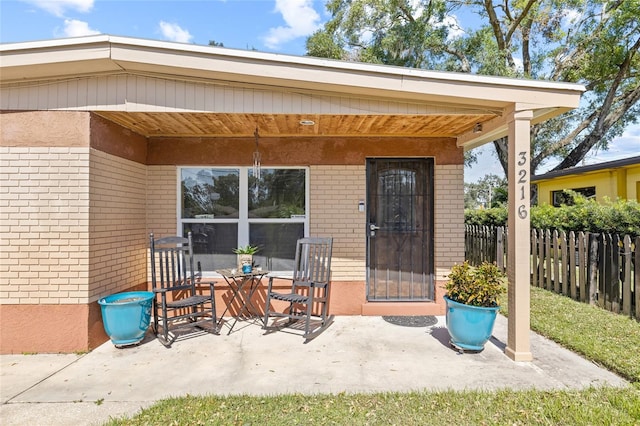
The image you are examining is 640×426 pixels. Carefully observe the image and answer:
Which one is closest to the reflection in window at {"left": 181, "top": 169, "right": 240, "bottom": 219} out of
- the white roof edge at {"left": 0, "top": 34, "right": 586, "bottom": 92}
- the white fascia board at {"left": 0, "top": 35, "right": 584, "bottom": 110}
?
the white fascia board at {"left": 0, "top": 35, "right": 584, "bottom": 110}

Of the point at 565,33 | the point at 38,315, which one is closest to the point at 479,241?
the point at 38,315

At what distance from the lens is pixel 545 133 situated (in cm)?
1510

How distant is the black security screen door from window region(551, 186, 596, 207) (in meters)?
7.71

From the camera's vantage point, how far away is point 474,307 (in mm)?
3447

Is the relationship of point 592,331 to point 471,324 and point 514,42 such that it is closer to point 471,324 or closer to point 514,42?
point 471,324

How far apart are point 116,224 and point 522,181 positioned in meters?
4.68

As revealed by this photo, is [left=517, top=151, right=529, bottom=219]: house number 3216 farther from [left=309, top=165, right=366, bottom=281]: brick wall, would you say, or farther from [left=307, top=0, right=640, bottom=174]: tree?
[left=307, top=0, right=640, bottom=174]: tree

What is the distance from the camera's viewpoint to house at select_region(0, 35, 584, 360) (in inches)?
133

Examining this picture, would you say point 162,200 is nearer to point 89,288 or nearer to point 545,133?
point 89,288

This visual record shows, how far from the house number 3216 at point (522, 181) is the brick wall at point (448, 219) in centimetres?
152

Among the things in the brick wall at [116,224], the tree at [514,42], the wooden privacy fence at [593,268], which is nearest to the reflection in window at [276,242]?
the brick wall at [116,224]

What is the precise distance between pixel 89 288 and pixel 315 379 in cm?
266

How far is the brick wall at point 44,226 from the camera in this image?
3578mm

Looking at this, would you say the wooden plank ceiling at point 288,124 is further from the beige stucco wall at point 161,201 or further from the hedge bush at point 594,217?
the hedge bush at point 594,217
